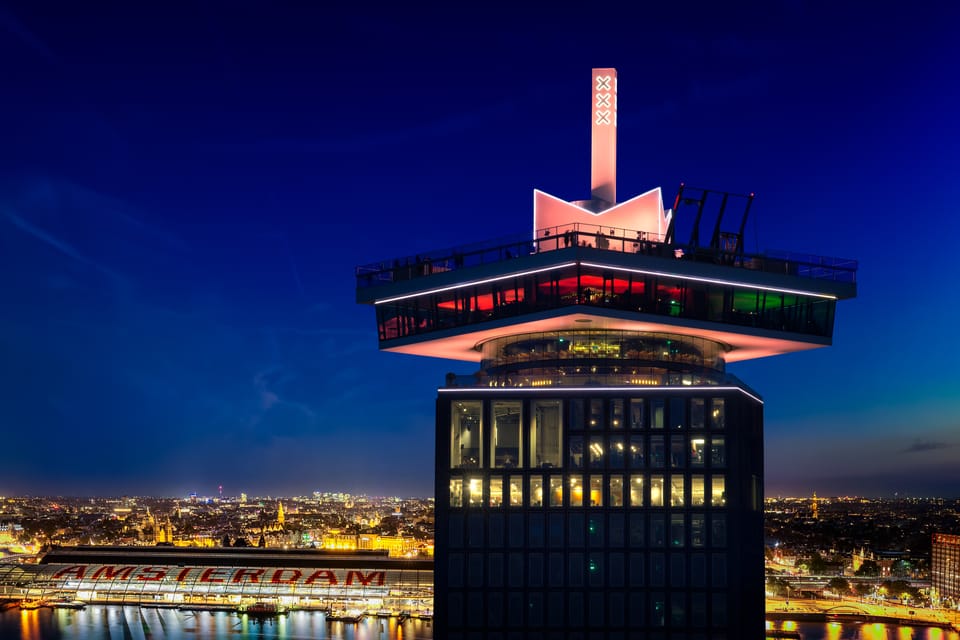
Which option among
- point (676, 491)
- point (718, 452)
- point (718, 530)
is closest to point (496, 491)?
point (676, 491)

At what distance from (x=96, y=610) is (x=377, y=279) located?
95390 millimetres

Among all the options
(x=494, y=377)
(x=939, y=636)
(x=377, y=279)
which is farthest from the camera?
(x=939, y=636)

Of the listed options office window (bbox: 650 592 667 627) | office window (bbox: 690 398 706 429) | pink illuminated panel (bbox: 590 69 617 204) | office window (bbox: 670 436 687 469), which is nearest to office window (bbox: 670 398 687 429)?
office window (bbox: 690 398 706 429)

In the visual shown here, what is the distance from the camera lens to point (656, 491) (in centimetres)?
6750

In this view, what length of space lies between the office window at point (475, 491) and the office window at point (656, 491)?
34.1 feet

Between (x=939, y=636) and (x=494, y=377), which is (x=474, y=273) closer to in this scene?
(x=494, y=377)

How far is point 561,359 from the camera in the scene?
73.4 m

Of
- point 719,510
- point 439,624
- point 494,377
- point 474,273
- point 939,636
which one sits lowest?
point 939,636

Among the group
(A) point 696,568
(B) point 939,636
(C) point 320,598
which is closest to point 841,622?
(B) point 939,636

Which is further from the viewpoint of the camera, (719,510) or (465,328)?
(465,328)

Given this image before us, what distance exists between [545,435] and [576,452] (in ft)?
7.10

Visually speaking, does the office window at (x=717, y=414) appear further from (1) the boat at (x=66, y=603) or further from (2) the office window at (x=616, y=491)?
(1) the boat at (x=66, y=603)

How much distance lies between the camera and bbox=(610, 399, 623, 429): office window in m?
68.3

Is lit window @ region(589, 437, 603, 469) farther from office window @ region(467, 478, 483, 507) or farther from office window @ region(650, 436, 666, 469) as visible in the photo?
office window @ region(467, 478, 483, 507)
